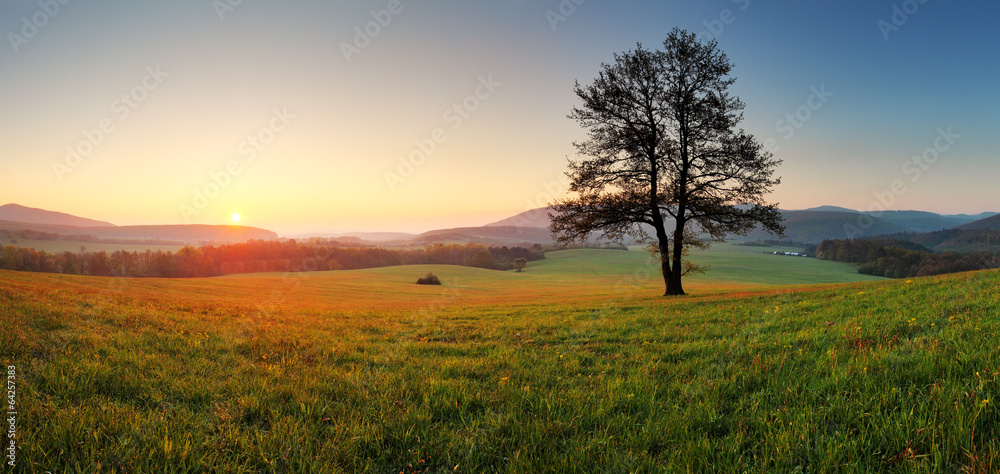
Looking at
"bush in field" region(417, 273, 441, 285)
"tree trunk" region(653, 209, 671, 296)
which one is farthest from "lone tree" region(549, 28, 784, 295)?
"bush in field" region(417, 273, 441, 285)

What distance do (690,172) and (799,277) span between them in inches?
3105

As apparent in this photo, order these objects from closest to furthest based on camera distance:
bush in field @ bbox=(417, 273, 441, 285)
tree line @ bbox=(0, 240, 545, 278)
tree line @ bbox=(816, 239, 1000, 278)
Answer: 1. bush in field @ bbox=(417, 273, 441, 285)
2. tree line @ bbox=(816, 239, 1000, 278)
3. tree line @ bbox=(0, 240, 545, 278)

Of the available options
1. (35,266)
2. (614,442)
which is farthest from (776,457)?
(35,266)

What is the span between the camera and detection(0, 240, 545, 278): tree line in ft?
236

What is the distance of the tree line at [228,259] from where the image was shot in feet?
236

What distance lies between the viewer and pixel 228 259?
90625mm

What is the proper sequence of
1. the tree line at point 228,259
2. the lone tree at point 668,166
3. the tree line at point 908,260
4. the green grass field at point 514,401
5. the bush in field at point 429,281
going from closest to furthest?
1. the green grass field at point 514,401
2. the lone tree at point 668,166
3. the bush in field at point 429,281
4. the tree line at point 908,260
5. the tree line at point 228,259

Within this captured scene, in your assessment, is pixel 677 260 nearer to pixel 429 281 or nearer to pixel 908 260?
pixel 429 281

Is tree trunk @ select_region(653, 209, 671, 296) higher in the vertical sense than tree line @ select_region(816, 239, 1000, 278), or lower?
higher

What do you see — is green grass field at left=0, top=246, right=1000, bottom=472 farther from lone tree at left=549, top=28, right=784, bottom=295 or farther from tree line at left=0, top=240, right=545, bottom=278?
tree line at left=0, top=240, right=545, bottom=278

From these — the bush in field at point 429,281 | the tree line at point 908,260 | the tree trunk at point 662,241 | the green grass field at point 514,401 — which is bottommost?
the bush in field at point 429,281

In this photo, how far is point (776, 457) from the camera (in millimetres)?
2639

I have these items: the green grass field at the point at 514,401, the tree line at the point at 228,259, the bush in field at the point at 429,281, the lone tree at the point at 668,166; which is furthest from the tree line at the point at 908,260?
the green grass field at the point at 514,401

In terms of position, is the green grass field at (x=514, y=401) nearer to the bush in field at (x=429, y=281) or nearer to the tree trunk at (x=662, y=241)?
the tree trunk at (x=662, y=241)
